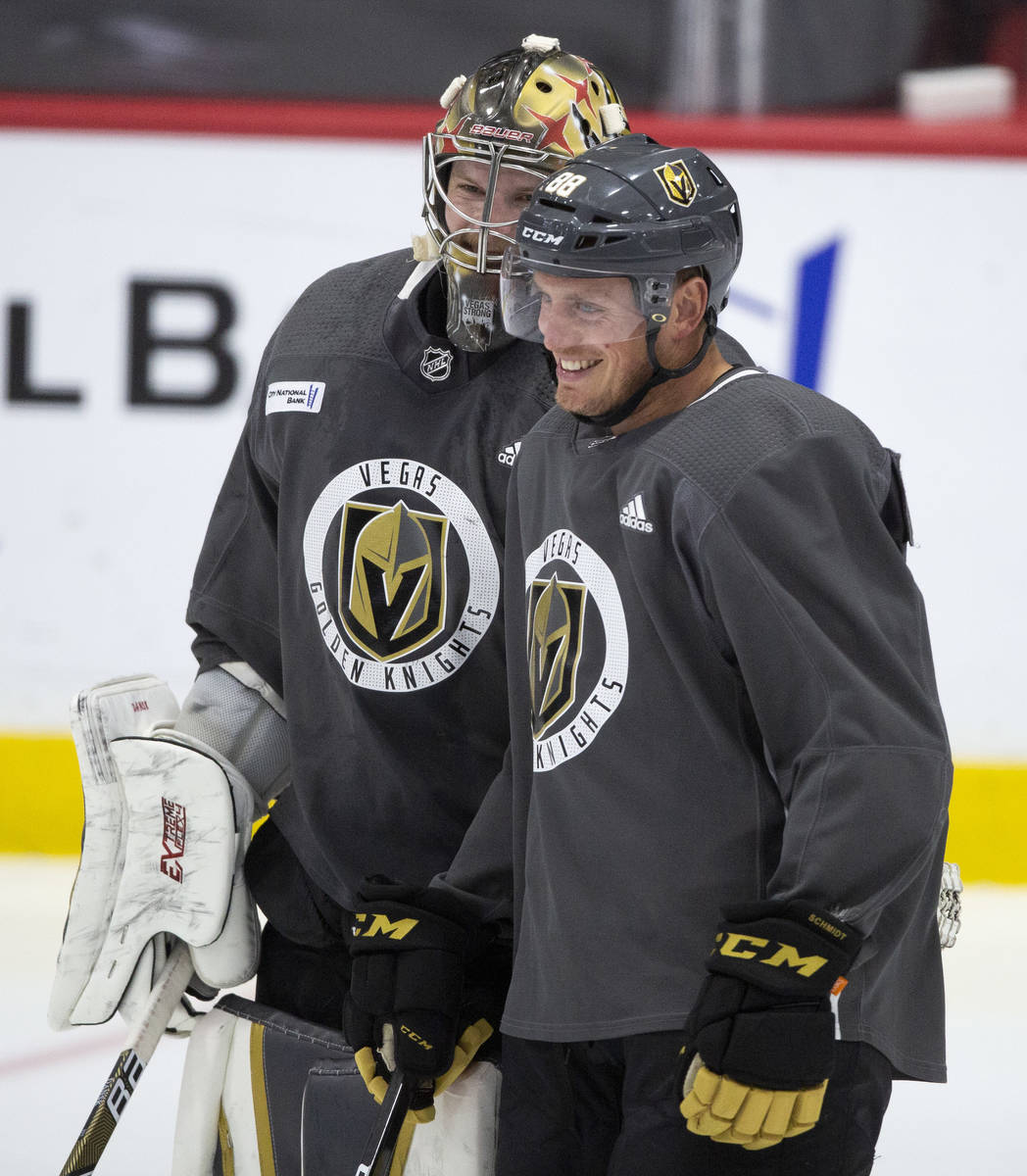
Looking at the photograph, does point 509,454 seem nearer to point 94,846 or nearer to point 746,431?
point 746,431

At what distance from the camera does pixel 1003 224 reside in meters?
3.57

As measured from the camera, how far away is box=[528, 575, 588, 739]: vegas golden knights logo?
4.59 ft

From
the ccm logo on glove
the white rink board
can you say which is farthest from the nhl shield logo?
the white rink board

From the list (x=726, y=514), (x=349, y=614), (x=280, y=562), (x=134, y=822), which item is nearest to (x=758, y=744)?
(x=726, y=514)

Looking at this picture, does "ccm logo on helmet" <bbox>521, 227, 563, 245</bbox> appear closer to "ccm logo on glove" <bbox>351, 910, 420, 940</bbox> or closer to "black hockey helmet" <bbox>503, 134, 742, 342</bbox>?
"black hockey helmet" <bbox>503, 134, 742, 342</bbox>

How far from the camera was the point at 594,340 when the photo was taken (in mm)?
1396

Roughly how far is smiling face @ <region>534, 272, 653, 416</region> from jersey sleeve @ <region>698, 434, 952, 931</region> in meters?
0.17

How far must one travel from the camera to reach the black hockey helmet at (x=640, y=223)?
1371 mm

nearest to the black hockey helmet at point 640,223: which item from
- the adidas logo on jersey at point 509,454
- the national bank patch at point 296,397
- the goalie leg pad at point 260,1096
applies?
the adidas logo on jersey at point 509,454

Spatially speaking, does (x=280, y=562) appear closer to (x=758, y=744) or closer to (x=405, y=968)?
(x=405, y=968)

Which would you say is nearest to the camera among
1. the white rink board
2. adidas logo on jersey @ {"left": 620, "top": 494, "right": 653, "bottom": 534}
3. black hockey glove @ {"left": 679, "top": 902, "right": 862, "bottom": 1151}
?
black hockey glove @ {"left": 679, "top": 902, "right": 862, "bottom": 1151}

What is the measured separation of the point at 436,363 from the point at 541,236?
33 cm

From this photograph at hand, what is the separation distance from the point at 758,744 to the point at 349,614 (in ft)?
1.70

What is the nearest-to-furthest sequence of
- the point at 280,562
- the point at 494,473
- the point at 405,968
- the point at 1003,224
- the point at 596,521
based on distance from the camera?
the point at 596,521, the point at 405,968, the point at 494,473, the point at 280,562, the point at 1003,224
